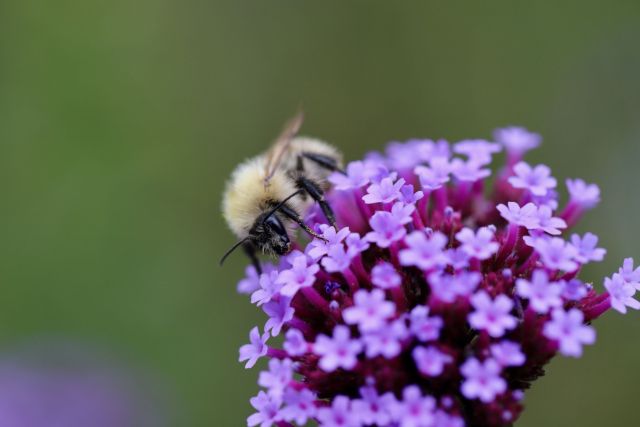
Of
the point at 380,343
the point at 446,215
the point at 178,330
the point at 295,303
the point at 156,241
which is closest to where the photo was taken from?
the point at 380,343

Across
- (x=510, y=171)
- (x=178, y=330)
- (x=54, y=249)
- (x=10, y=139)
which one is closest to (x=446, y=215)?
(x=510, y=171)

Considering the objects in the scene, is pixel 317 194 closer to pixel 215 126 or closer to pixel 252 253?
pixel 252 253

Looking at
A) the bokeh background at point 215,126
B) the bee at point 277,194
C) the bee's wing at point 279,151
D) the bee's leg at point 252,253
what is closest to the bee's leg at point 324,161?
the bee at point 277,194

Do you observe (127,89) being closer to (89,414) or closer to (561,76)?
(89,414)

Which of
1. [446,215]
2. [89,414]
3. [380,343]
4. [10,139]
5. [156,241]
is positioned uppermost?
[10,139]

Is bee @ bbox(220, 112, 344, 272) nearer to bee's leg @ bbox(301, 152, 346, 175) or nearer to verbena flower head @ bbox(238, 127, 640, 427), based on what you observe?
bee's leg @ bbox(301, 152, 346, 175)

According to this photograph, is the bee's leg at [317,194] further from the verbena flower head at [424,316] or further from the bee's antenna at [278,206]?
the verbena flower head at [424,316]

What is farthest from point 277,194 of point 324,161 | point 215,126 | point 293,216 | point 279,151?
point 215,126

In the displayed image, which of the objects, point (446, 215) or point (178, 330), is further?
point (178, 330)
